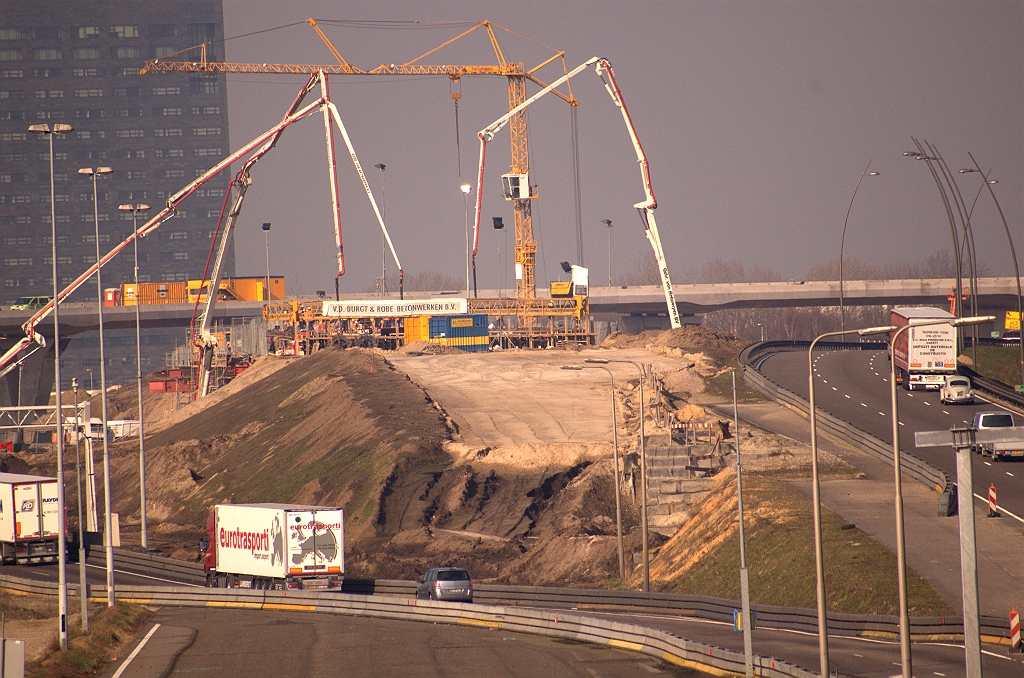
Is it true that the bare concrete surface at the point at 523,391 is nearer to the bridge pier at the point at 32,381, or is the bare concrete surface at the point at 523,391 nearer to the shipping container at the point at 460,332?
the shipping container at the point at 460,332

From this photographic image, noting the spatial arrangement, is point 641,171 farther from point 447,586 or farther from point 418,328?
point 447,586

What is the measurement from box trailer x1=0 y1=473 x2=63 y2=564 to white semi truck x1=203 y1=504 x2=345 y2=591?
529 inches

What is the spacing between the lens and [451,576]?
43031 mm

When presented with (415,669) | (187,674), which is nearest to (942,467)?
(415,669)

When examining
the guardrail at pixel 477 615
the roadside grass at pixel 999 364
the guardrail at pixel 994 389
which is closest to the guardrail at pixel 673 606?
the guardrail at pixel 477 615

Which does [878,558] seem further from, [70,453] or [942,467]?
[70,453]

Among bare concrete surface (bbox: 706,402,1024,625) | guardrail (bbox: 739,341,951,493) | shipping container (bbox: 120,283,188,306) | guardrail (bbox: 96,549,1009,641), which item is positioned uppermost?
shipping container (bbox: 120,283,188,306)

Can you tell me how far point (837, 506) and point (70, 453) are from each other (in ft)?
226

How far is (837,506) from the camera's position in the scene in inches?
1938

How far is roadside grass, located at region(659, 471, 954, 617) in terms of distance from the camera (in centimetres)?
3900

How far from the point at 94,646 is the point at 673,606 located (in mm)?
20933

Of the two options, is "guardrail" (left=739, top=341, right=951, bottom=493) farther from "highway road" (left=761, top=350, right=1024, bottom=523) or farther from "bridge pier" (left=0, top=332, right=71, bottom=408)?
"bridge pier" (left=0, top=332, right=71, bottom=408)

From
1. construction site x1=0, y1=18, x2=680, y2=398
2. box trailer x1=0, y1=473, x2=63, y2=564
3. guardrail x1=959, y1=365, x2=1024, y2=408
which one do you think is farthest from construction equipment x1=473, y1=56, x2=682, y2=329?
box trailer x1=0, y1=473, x2=63, y2=564

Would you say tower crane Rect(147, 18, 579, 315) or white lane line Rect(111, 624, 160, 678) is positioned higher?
tower crane Rect(147, 18, 579, 315)
